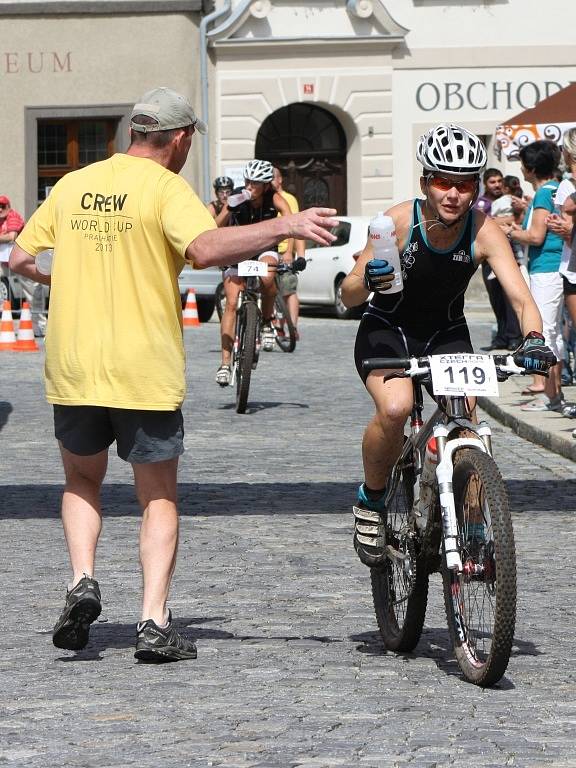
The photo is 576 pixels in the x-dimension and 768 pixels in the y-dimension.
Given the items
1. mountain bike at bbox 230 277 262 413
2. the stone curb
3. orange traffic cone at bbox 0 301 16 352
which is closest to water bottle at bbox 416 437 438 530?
the stone curb

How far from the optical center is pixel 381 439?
657cm

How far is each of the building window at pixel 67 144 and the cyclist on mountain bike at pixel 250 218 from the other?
19999 millimetres

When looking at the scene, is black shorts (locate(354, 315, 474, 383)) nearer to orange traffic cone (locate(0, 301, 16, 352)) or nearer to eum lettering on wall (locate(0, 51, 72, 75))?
orange traffic cone (locate(0, 301, 16, 352))

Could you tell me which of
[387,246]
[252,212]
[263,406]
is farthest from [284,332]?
[387,246]

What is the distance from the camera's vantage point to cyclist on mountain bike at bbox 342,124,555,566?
21.3 feet

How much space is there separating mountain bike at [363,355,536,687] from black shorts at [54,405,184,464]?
0.70 m

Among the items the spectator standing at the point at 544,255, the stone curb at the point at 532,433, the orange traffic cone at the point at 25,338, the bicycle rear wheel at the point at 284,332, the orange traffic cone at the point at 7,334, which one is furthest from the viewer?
the orange traffic cone at the point at 7,334

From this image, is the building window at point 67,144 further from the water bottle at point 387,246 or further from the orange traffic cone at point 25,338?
the water bottle at point 387,246

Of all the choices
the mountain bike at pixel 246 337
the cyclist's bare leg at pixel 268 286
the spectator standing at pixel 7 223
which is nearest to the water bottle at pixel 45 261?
the mountain bike at pixel 246 337

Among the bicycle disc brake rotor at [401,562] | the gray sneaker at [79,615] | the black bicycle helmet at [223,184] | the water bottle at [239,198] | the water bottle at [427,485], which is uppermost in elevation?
the black bicycle helmet at [223,184]

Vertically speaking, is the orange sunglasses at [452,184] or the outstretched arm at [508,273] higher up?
the orange sunglasses at [452,184]

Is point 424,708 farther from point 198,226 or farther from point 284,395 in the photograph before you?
point 284,395

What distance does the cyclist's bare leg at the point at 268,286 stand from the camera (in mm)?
15547

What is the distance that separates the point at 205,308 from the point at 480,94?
977 centimetres
